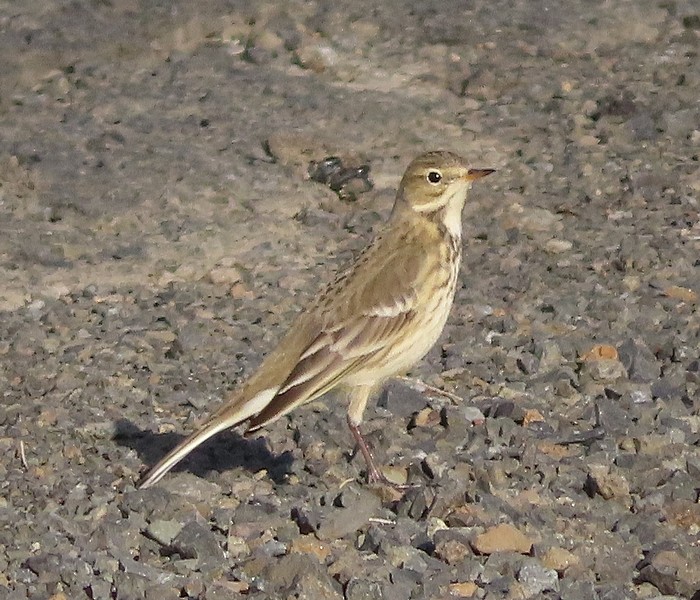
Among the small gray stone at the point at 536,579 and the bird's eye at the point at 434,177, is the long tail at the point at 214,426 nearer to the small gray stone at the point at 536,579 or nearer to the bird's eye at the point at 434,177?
the small gray stone at the point at 536,579

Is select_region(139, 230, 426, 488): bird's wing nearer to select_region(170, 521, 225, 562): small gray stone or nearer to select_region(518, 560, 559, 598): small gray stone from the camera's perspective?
select_region(170, 521, 225, 562): small gray stone

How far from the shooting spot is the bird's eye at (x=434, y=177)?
284 inches

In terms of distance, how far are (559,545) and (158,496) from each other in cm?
157

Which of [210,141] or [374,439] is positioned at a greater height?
[374,439]

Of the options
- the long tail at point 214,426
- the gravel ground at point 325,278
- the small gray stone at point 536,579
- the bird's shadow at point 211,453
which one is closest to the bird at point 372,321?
the long tail at point 214,426

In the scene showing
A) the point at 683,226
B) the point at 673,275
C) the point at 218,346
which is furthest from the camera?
the point at 683,226

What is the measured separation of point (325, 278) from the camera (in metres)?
8.90

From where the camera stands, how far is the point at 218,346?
26.3 feet

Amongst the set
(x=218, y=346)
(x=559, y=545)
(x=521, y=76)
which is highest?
(x=559, y=545)

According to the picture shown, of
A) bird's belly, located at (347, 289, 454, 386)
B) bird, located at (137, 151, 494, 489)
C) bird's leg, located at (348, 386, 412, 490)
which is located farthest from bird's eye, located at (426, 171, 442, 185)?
bird's leg, located at (348, 386, 412, 490)

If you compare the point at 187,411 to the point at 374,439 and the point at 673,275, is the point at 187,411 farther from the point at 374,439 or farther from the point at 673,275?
the point at 673,275

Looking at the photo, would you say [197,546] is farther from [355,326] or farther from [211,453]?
[355,326]

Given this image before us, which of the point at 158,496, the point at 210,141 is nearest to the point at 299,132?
the point at 210,141

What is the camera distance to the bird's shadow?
22.4 ft
